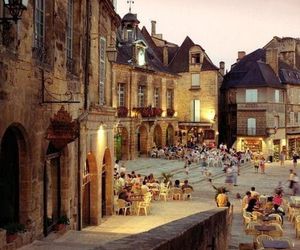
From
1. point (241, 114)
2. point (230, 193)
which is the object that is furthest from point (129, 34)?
point (230, 193)

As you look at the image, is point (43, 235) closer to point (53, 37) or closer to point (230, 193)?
point (53, 37)

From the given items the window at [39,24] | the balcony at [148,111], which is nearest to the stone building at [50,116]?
the window at [39,24]

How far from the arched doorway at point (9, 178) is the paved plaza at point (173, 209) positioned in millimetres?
651

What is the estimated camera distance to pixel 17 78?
27.3 ft

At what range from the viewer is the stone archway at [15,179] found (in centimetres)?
872

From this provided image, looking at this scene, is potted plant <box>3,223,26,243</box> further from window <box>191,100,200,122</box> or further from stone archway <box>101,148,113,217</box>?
window <box>191,100,200,122</box>

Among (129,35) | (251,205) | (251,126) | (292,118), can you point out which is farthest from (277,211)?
(292,118)

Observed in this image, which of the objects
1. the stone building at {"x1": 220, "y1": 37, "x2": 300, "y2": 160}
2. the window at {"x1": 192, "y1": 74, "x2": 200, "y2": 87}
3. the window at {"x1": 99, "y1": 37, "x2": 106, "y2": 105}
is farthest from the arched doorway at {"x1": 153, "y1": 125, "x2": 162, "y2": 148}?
the window at {"x1": 99, "y1": 37, "x2": 106, "y2": 105}

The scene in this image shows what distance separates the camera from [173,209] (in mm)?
18875

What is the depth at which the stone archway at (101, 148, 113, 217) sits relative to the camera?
16.5 metres

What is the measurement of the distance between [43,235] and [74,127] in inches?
91.3

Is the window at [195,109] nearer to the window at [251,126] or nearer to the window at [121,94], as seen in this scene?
the window at [251,126]

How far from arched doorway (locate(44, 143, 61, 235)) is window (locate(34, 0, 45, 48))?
216cm

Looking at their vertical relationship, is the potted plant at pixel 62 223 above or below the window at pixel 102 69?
below
